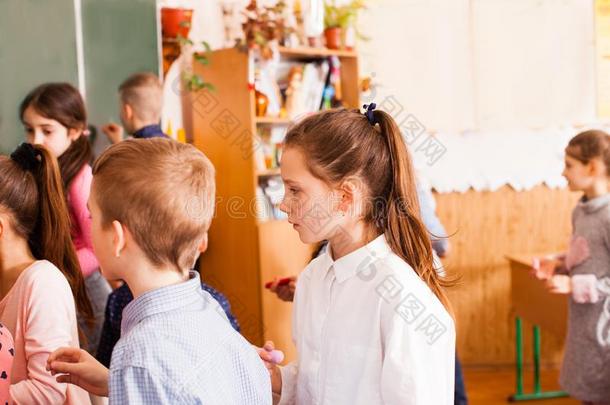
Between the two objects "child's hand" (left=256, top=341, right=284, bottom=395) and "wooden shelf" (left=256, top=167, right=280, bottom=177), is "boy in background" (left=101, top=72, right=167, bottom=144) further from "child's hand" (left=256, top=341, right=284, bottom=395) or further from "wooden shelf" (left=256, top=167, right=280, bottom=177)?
"child's hand" (left=256, top=341, right=284, bottom=395)

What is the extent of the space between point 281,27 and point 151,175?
2.95 metres

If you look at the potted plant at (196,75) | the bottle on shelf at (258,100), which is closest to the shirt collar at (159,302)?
the bottle on shelf at (258,100)

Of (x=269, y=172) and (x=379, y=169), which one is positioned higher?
(x=379, y=169)

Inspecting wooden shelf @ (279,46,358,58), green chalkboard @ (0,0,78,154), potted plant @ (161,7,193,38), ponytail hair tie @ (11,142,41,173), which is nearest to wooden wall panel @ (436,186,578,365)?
wooden shelf @ (279,46,358,58)

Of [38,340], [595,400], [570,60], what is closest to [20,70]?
[38,340]

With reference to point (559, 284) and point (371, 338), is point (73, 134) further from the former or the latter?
point (559, 284)

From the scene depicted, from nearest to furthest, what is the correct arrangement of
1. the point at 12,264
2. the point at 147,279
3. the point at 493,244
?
1. the point at 147,279
2. the point at 12,264
3. the point at 493,244

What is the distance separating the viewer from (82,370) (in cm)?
141

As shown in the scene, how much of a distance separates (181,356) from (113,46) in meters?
2.90

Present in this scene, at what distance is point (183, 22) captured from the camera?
13.4 feet

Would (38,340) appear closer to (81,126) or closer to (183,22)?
(81,126)

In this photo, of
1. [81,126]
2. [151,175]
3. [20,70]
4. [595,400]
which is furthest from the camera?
[20,70]

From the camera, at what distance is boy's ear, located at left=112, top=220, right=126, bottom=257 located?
130cm

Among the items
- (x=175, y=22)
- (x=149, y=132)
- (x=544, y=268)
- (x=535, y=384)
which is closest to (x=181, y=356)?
(x=149, y=132)
